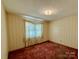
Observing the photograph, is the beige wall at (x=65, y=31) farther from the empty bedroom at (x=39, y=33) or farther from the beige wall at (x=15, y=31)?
the beige wall at (x=15, y=31)

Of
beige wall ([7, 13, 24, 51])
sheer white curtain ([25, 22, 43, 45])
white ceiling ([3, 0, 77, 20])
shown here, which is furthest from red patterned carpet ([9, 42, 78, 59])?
white ceiling ([3, 0, 77, 20])

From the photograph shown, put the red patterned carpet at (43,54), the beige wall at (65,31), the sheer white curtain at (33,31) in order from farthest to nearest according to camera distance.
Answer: the sheer white curtain at (33,31) < the beige wall at (65,31) < the red patterned carpet at (43,54)

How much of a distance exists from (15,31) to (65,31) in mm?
3276

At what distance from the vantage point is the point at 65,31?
15.7ft

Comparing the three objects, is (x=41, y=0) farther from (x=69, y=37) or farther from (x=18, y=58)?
(x=69, y=37)

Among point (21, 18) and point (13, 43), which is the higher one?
point (21, 18)

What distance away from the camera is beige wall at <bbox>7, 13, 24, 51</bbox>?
357 centimetres

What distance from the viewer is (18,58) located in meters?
2.93

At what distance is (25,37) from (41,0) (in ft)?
9.41

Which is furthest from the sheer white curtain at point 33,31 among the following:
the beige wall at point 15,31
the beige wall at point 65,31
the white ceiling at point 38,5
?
the white ceiling at point 38,5

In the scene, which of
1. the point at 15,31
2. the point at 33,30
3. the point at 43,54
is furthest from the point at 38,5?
the point at 33,30

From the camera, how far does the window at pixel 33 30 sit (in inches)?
181

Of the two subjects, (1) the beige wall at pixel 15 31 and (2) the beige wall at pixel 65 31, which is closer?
(1) the beige wall at pixel 15 31

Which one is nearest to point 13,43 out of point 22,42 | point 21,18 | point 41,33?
point 22,42
